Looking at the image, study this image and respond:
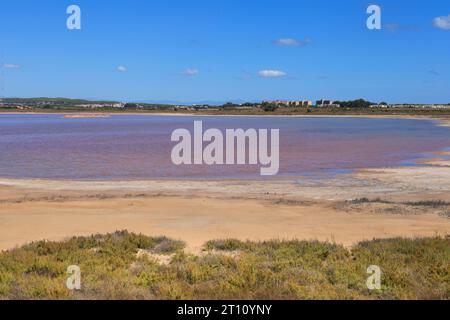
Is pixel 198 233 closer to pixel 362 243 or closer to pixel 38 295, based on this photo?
pixel 362 243

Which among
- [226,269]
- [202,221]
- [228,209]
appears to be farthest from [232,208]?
[226,269]

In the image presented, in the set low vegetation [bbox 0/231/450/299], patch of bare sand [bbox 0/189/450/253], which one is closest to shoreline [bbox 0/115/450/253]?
patch of bare sand [bbox 0/189/450/253]

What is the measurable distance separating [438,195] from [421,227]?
5154 mm

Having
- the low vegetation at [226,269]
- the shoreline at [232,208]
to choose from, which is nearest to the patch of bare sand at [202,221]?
the shoreline at [232,208]

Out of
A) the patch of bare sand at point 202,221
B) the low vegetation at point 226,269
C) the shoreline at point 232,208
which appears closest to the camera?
the low vegetation at point 226,269

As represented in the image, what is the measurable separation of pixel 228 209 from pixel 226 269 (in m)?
6.30

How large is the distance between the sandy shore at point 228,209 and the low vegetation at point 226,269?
109 centimetres

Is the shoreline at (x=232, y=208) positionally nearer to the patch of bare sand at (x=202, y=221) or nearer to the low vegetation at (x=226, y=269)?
the patch of bare sand at (x=202, y=221)

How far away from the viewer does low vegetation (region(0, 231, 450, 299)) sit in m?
6.77

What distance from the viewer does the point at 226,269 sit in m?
7.86

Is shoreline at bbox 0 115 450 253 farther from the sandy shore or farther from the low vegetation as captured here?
the low vegetation

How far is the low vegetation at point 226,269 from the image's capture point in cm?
677

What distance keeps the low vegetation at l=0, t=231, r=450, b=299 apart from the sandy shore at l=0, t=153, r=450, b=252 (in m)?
1.09

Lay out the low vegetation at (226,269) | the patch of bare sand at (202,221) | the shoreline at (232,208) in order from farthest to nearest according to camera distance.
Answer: the shoreline at (232,208) → the patch of bare sand at (202,221) → the low vegetation at (226,269)
